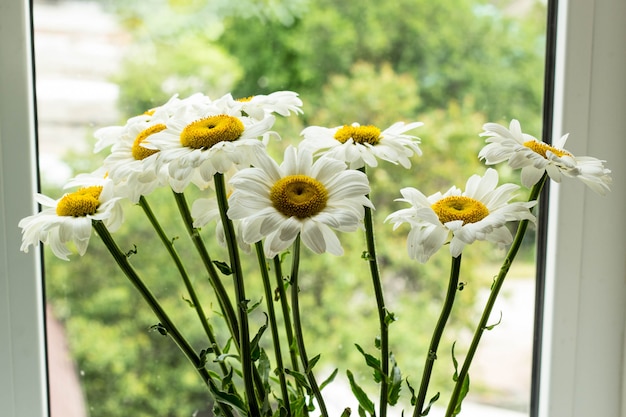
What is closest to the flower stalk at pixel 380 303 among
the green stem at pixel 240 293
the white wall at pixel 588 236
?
the green stem at pixel 240 293

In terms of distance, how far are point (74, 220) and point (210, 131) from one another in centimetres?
15

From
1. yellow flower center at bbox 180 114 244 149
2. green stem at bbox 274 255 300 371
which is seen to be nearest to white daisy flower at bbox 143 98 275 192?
yellow flower center at bbox 180 114 244 149

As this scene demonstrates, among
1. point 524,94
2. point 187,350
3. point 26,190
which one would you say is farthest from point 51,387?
point 524,94

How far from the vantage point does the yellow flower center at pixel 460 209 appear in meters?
0.57

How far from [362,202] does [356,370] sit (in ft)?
1.57

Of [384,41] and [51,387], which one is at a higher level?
[384,41]

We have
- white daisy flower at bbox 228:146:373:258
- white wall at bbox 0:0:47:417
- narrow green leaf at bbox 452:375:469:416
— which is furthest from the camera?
white wall at bbox 0:0:47:417

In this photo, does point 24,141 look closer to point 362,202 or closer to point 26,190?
point 26,190

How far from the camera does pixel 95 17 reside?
886 millimetres

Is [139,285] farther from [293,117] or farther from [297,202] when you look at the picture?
[293,117]

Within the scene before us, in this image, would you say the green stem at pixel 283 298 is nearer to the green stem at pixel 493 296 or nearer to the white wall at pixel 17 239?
the green stem at pixel 493 296

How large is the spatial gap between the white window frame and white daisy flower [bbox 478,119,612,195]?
302 mm

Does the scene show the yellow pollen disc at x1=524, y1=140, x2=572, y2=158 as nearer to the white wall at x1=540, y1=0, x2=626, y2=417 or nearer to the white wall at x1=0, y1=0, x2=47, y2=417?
the white wall at x1=540, y1=0, x2=626, y2=417

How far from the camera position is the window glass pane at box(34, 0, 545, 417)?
35.2 inches
